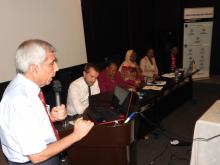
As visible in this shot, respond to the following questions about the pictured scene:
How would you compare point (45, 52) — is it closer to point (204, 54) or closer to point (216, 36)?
point (204, 54)

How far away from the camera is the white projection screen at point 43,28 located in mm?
2846

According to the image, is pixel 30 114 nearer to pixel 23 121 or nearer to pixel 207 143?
pixel 23 121

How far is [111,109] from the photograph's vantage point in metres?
2.10

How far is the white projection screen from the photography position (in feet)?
9.34

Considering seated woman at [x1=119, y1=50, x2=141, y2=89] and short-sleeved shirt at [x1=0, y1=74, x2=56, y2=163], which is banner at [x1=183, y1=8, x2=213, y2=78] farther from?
short-sleeved shirt at [x1=0, y1=74, x2=56, y2=163]

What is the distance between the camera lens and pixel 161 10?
23.3ft

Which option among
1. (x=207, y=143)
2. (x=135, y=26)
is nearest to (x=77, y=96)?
(x=207, y=143)

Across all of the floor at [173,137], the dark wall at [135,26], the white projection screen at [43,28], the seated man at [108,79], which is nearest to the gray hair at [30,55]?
the floor at [173,137]

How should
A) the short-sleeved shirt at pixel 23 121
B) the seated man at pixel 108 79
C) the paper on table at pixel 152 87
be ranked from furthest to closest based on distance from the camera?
the paper on table at pixel 152 87 < the seated man at pixel 108 79 < the short-sleeved shirt at pixel 23 121

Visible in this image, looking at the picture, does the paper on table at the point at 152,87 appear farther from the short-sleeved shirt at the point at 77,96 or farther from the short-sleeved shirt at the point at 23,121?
the short-sleeved shirt at the point at 23,121

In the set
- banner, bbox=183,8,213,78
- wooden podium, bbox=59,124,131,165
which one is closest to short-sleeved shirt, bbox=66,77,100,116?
wooden podium, bbox=59,124,131,165

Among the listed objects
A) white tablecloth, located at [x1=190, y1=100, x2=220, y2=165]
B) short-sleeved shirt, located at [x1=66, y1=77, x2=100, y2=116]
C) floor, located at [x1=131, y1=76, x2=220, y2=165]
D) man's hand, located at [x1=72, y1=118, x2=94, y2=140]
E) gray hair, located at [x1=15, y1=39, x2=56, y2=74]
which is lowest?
floor, located at [x1=131, y1=76, x2=220, y2=165]

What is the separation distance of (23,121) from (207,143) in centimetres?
157

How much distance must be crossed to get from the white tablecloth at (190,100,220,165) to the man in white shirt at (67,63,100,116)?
4.05ft
